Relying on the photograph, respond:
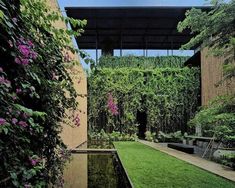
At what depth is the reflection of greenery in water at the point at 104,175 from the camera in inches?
219

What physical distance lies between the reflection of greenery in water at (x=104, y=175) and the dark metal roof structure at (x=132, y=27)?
799 cm

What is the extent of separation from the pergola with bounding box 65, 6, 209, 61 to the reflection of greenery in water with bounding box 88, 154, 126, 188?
7993mm

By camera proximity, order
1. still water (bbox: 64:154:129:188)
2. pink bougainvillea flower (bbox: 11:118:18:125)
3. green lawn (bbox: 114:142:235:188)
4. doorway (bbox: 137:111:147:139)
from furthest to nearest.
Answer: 1. doorway (bbox: 137:111:147:139)
2. still water (bbox: 64:154:129:188)
3. green lawn (bbox: 114:142:235:188)
4. pink bougainvillea flower (bbox: 11:118:18:125)

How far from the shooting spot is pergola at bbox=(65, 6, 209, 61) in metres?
15.8

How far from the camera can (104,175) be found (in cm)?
640

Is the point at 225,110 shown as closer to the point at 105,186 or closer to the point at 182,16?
the point at 105,186

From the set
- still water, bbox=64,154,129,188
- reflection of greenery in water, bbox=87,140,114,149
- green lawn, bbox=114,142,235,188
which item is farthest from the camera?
reflection of greenery in water, bbox=87,140,114,149

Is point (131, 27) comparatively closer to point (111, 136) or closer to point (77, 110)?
point (111, 136)

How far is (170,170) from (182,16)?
10.9 meters

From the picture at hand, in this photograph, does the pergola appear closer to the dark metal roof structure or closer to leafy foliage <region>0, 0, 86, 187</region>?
the dark metal roof structure

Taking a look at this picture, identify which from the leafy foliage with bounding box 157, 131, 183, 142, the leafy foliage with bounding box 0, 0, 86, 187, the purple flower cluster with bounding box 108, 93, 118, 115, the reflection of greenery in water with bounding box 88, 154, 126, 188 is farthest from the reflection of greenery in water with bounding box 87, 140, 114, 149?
the leafy foliage with bounding box 0, 0, 86, 187

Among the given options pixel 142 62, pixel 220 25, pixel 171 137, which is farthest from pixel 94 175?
pixel 142 62

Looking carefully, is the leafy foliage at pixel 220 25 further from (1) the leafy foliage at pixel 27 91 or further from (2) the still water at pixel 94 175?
(1) the leafy foliage at pixel 27 91

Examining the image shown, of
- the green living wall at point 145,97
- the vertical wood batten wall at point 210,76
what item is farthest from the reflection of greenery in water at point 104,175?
the green living wall at point 145,97
